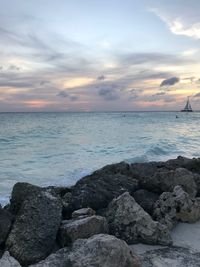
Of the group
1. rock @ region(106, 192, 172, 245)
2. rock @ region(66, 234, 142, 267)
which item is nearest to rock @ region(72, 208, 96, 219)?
rock @ region(106, 192, 172, 245)

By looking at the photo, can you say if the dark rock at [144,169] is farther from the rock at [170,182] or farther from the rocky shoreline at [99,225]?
the rocky shoreline at [99,225]

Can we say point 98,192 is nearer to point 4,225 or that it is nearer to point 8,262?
point 4,225

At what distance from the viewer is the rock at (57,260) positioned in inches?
165

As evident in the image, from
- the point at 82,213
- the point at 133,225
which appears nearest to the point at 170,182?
the point at 133,225

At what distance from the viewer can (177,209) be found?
19.9 ft

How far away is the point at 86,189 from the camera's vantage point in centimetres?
656

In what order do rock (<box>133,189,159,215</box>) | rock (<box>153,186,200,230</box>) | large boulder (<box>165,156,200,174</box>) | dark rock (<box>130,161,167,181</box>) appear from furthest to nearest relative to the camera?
large boulder (<box>165,156,200,174</box>) → dark rock (<box>130,161,167,181</box>) → rock (<box>133,189,159,215</box>) → rock (<box>153,186,200,230</box>)

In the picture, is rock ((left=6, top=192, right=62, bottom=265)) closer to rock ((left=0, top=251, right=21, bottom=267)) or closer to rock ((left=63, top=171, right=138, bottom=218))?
rock ((left=0, top=251, right=21, bottom=267))

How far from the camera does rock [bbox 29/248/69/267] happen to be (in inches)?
165

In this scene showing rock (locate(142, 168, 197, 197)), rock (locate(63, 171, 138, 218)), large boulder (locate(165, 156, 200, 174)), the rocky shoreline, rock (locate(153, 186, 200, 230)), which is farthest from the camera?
large boulder (locate(165, 156, 200, 174))

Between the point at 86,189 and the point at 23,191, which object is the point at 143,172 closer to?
the point at 86,189

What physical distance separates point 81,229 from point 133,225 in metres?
0.79

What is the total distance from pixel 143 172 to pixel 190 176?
6.39ft

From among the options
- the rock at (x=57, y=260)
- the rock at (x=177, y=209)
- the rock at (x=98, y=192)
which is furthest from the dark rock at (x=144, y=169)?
the rock at (x=57, y=260)
